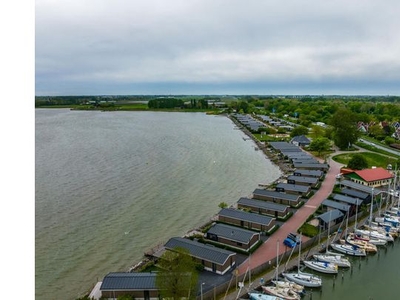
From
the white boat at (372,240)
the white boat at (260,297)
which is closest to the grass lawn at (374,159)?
the white boat at (372,240)

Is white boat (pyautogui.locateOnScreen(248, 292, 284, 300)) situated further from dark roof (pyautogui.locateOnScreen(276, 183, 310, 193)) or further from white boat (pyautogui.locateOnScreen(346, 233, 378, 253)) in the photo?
dark roof (pyautogui.locateOnScreen(276, 183, 310, 193))

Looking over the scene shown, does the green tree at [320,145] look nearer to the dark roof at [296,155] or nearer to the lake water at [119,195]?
the dark roof at [296,155]

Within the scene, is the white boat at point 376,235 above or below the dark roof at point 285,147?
below

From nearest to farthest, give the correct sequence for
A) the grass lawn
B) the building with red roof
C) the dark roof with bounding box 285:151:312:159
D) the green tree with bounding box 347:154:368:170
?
the building with red roof → the green tree with bounding box 347:154:368:170 → the grass lawn → the dark roof with bounding box 285:151:312:159

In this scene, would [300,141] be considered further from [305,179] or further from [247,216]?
[247,216]

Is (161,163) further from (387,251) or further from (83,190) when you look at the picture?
(387,251)

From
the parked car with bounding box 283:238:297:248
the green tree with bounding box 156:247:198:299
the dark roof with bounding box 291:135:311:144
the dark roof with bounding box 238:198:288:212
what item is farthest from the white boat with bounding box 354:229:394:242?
the dark roof with bounding box 291:135:311:144
